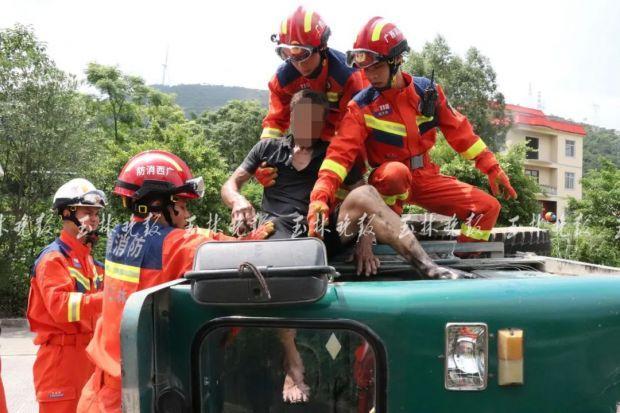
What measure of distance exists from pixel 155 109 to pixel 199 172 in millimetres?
18578

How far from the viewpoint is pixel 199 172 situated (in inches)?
530

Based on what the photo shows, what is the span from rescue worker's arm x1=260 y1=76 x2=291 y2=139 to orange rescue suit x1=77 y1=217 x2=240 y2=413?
1.47 meters

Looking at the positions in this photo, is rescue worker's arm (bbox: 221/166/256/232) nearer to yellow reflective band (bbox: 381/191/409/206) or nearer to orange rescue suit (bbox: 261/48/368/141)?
orange rescue suit (bbox: 261/48/368/141)

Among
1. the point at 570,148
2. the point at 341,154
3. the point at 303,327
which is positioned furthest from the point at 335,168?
the point at 570,148

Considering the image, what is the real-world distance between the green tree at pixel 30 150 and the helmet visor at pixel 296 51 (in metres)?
9.72

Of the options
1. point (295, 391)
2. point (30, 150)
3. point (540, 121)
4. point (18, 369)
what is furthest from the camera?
point (540, 121)

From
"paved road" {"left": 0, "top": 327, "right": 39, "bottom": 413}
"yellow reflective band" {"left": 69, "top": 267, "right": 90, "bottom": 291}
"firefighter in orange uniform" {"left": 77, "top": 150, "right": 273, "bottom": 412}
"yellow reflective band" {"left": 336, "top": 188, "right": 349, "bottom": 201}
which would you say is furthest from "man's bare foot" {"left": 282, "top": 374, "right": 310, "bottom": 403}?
"paved road" {"left": 0, "top": 327, "right": 39, "bottom": 413}

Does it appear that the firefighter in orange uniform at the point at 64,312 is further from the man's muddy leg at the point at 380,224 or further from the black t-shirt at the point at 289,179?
the man's muddy leg at the point at 380,224

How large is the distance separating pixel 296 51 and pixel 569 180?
53407mm

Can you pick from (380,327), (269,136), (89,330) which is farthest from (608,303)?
(89,330)

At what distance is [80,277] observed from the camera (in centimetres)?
375

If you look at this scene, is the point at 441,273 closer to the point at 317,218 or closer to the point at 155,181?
the point at 317,218

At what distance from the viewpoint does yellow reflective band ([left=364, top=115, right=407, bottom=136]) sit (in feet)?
10.8

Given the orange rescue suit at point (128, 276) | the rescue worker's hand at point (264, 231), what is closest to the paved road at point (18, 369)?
the rescue worker's hand at point (264, 231)
